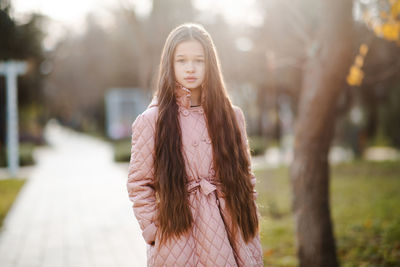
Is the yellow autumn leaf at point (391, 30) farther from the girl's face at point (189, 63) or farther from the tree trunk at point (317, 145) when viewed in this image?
the girl's face at point (189, 63)

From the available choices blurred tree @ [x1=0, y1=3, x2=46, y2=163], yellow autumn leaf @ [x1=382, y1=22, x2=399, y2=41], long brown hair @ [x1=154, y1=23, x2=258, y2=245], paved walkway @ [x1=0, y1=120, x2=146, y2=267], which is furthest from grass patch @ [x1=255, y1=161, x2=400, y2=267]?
blurred tree @ [x1=0, y1=3, x2=46, y2=163]

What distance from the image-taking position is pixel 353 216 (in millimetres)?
7652

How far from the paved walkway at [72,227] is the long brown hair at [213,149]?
9.84 feet

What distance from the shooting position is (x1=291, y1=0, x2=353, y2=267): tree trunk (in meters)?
3.86

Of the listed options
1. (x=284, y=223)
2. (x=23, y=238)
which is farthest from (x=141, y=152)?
(x=284, y=223)

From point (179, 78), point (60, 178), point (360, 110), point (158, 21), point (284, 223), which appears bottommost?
point (60, 178)

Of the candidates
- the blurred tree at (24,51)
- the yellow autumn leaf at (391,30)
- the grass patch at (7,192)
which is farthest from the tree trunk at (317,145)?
the blurred tree at (24,51)

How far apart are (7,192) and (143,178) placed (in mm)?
9488

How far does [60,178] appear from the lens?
13.6m

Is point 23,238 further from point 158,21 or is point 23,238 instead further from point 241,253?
point 241,253

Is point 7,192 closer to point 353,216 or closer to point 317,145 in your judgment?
point 353,216

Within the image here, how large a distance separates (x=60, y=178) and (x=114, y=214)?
6185 mm

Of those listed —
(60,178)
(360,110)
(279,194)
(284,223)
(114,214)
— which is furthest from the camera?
(360,110)

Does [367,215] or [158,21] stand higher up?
[158,21]
